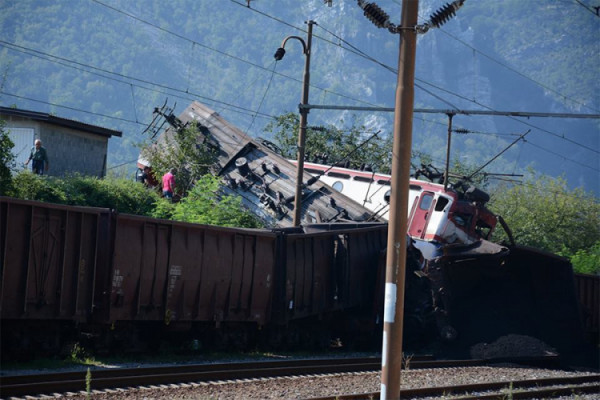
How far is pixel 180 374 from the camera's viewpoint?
1254cm

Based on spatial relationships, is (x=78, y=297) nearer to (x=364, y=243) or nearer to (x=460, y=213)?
(x=364, y=243)

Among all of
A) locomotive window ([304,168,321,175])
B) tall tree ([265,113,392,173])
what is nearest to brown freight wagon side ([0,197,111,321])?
locomotive window ([304,168,321,175])

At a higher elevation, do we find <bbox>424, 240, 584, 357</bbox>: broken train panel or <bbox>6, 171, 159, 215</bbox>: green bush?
<bbox>6, 171, 159, 215</bbox>: green bush

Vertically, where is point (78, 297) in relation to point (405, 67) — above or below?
below

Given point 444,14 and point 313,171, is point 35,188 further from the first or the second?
point 444,14

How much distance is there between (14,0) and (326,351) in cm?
15759

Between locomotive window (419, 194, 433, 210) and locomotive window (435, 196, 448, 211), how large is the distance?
0.96ft

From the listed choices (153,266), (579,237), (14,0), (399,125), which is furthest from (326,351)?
(14,0)

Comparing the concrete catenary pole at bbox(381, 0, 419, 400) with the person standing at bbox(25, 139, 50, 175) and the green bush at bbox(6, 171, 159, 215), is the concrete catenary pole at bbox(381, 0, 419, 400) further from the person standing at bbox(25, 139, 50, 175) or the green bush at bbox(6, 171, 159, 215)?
the person standing at bbox(25, 139, 50, 175)

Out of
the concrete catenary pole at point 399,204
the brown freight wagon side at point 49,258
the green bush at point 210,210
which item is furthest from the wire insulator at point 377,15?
the green bush at point 210,210

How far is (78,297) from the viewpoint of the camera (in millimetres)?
13414

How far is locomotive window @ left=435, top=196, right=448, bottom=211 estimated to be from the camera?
87.8ft

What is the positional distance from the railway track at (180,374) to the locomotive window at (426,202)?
28.9 ft

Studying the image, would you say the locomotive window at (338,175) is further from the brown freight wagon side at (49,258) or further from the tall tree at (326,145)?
the brown freight wagon side at (49,258)
